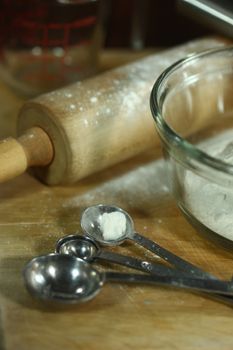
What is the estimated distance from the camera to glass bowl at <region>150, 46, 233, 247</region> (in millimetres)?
616

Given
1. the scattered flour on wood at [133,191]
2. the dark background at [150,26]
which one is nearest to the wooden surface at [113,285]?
the scattered flour on wood at [133,191]

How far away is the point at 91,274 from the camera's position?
1.96 ft

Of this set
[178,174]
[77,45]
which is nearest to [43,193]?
[178,174]

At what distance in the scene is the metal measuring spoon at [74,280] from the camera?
0.58 metres

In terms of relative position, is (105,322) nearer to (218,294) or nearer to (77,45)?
(218,294)

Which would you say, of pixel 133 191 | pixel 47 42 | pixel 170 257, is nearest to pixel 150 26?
pixel 47 42

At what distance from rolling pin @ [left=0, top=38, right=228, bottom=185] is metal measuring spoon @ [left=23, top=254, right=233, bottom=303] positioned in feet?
0.43

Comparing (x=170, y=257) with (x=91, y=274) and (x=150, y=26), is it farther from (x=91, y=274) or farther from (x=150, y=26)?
(x=150, y=26)

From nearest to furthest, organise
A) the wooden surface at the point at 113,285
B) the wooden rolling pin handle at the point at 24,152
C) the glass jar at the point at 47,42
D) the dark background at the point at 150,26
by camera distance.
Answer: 1. the wooden surface at the point at 113,285
2. the wooden rolling pin handle at the point at 24,152
3. the glass jar at the point at 47,42
4. the dark background at the point at 150,26

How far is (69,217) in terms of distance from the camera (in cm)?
70

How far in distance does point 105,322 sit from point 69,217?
15cm

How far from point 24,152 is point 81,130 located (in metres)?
0.06

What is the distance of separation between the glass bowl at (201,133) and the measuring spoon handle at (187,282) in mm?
72

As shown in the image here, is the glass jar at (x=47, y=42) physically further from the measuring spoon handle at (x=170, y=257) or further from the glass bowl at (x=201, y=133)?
the measuring spoon handle at (x=170, y=257)
